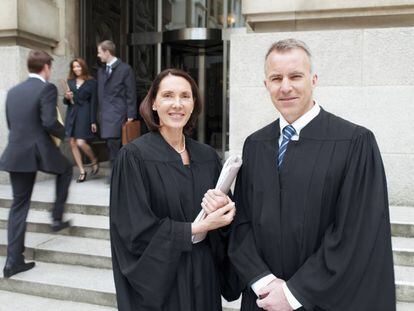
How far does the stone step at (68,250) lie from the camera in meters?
4.09

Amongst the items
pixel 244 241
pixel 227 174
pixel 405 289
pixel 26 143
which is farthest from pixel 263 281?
pixel 26 143

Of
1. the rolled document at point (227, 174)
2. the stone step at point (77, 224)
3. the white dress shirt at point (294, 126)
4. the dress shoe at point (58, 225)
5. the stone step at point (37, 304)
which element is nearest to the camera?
the white dress shirt at point (294, 126)

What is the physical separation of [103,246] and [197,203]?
259cm

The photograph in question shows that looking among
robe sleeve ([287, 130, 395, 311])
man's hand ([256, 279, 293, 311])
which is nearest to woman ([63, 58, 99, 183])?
man's hand ([256, 279, 293, 311])

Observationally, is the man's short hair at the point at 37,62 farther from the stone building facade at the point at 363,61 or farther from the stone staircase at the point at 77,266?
the stone building facade at the point at 363,61

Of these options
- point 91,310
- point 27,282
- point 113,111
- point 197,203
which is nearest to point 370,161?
point 197,203

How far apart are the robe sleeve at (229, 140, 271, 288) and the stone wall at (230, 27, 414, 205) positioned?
336 cm

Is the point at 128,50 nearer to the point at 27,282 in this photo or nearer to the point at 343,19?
the point at 343,19

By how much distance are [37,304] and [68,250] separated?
2.04 feet

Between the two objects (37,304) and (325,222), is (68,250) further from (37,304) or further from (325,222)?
(325,222)

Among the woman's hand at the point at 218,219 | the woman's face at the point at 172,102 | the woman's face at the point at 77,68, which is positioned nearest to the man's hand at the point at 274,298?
the woman's hand at the point at 218,219

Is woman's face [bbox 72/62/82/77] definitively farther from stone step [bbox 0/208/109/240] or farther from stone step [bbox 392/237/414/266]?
stone step [bbox 392/237/414/266]

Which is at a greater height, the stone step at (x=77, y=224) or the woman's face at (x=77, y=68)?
the woman's face at (x=77, y=68)

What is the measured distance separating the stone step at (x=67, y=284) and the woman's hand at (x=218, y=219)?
208 centimetres
